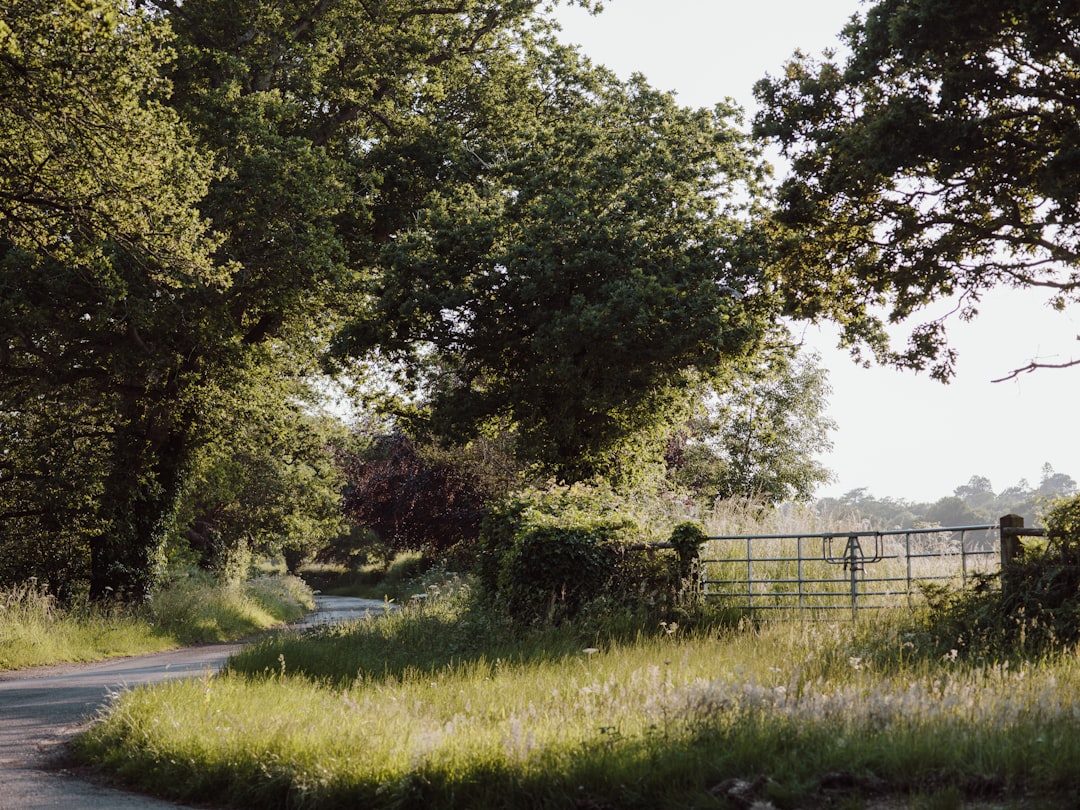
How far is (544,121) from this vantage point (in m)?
23.5

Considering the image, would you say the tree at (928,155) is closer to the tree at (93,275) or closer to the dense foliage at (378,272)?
the dense foliage at (378,272)

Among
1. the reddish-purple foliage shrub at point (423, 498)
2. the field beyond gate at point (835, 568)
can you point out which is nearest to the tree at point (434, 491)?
the reddish-purple foliage shrub at point (423, 498)

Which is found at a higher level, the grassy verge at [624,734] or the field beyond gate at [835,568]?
the field beyond gate at [835,568]

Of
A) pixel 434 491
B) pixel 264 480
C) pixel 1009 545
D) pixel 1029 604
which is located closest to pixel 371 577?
pixel 264 480

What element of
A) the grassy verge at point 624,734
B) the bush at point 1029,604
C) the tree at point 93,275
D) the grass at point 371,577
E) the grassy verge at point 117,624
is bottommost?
the grass at point 371,577

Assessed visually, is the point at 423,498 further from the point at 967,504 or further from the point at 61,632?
the point at 967,504

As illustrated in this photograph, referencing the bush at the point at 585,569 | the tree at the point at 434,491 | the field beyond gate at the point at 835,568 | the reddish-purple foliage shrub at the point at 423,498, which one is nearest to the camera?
the field beyond gate at the point at 835,568

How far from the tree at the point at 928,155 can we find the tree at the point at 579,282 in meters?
2.82

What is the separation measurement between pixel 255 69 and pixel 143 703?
16957mm

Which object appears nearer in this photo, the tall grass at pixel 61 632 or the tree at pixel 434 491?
the tall grass at pixel 61 632

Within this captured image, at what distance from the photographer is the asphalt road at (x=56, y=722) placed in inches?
266

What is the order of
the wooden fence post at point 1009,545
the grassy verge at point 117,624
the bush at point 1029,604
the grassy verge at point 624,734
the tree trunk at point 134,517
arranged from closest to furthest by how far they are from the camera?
1. the grassy verge at point 624,734
2. the bush at point 1029,604
3. the wooden fence post at point 1009,545
4. the grassy verge at point 117,624
5. the tree trunk at point 134,517

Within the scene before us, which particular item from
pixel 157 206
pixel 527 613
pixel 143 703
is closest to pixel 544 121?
pixel 157 206

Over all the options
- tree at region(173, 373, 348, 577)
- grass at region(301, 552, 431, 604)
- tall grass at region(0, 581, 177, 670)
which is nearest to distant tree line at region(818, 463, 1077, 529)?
grass at region(301, 552, 431, 604)
